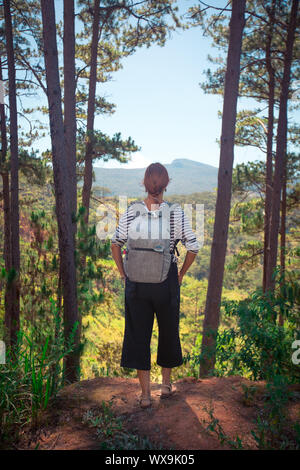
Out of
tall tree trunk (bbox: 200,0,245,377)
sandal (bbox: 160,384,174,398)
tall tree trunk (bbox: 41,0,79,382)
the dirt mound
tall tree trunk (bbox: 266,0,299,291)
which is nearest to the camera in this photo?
the dirt mound

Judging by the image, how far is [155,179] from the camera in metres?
2.45

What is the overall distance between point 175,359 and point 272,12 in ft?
26.8

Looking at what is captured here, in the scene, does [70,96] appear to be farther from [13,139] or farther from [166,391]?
Answer: [166,391]

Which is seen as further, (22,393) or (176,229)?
(176,229)

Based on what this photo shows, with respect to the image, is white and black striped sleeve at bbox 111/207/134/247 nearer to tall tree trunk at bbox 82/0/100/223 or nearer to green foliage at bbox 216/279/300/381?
green foliage at bbox 216/279/300/381

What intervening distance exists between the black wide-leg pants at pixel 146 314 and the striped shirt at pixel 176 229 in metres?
0.19

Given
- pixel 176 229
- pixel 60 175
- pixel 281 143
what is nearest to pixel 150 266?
pixel 176 229

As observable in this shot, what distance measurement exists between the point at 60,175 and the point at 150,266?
86.1 inches

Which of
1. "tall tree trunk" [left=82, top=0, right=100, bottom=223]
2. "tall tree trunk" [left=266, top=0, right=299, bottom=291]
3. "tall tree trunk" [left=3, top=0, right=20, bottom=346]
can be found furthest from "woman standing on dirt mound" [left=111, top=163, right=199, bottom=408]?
"tall tree trunk" [left=266, top=0, right=299, bottom=291]

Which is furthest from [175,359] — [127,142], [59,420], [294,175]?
[294,175]

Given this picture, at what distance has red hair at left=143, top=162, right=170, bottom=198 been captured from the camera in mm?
2449

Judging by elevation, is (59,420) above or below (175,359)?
below

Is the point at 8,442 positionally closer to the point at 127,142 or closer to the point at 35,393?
the point at 35,393
